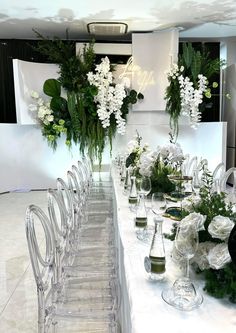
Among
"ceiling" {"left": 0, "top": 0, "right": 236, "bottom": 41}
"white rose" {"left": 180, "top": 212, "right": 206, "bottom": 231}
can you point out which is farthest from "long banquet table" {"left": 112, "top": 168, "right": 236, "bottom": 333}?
"ceiling" {"left": 0, "top": 0, "right": 236, "bottom": 41}

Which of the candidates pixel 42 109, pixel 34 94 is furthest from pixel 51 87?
pixel 42 109

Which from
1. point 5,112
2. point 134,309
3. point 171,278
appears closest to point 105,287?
point 171,278

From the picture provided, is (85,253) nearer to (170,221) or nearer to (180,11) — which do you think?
(170,221)

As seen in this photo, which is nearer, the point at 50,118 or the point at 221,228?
the point at 221,228

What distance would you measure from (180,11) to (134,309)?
5090 mm

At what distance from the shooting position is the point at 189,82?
5797 mm

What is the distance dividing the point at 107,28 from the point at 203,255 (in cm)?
551

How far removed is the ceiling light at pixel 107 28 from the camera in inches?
222

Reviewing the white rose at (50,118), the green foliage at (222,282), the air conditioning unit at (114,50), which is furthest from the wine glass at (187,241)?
the air conditioning unit at (114,50)

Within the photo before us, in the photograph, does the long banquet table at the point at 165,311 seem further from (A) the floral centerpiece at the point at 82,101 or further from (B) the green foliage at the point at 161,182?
(A) the floral centerpiece at the point at 82,101

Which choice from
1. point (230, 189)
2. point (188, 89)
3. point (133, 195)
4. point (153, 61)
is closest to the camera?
point (133, 195)

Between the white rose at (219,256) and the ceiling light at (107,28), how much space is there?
17.3 feet

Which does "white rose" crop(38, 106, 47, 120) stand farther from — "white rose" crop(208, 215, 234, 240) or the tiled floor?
"white rose" crop(208, 215, 234, 240)

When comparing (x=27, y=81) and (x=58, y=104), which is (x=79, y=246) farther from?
(x=27, y=81)
